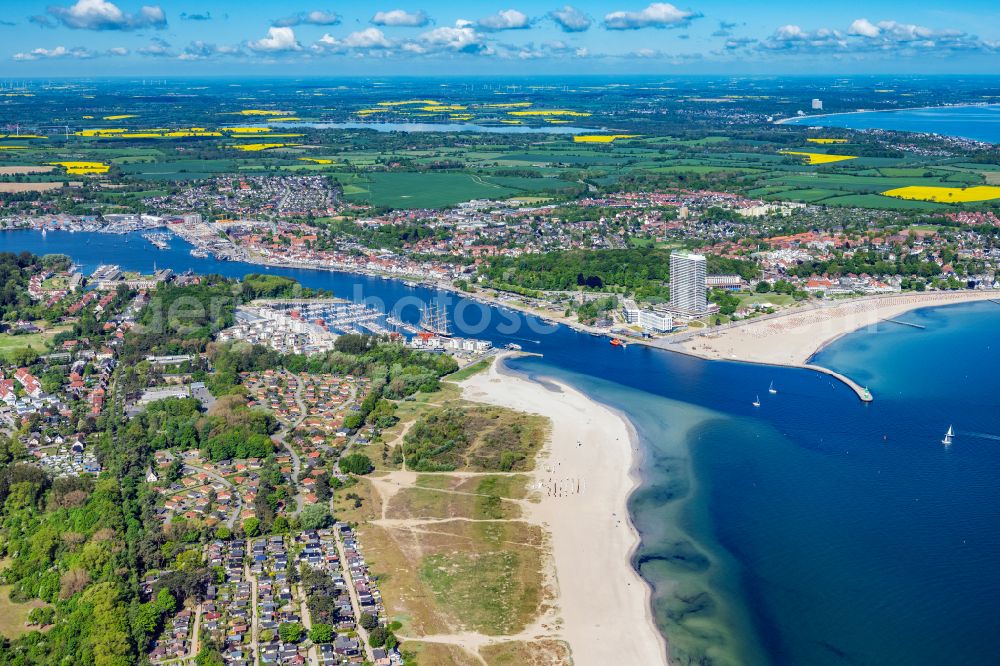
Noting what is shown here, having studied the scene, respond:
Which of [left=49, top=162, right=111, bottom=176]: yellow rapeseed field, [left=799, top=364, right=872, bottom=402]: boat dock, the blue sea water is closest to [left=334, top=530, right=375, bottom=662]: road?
the blue sea water

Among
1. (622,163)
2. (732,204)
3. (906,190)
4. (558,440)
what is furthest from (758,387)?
(622,163)

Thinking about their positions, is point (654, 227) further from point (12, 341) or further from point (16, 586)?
point (16, 586)

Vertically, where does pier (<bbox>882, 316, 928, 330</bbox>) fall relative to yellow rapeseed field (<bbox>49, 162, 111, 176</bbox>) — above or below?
below

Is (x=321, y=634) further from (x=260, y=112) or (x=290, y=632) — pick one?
(x=260, y=112)

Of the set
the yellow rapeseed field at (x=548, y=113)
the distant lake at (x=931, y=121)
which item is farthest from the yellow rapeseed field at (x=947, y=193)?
the yellow rapeseed field at (x=548, y=113)

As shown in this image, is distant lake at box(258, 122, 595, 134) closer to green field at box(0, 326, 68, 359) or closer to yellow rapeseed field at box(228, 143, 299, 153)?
yellow rapeseed field at box(228, 143, 299, 153)

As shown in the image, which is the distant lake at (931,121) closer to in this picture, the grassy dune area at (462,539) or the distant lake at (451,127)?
the distant lake at (451,127)

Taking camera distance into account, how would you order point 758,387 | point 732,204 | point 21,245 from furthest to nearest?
1. point 732,204
2. point 21,245
3. point 758,387
